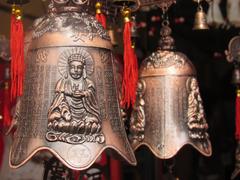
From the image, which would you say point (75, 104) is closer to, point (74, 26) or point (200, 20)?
point (74, 26)

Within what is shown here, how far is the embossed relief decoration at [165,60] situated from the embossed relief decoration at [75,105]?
35.4 inches

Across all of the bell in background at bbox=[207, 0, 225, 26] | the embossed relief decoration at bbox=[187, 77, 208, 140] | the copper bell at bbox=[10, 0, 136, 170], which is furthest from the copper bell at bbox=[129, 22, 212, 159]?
the copper bell at bbox=[10, 0, 136, 170]

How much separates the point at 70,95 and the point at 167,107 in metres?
0.95

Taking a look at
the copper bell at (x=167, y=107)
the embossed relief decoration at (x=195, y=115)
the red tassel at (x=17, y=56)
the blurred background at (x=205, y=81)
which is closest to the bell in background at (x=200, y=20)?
the copper bell at (x=167, y=107)

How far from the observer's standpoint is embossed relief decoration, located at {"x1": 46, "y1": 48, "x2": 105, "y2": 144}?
1.91 meters

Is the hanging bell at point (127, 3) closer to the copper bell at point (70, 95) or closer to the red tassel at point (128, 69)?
the red tassel at point (128, 69)

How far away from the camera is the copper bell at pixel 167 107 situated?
2.72 metres

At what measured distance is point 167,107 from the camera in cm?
281

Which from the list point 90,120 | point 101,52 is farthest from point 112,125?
point 101,52

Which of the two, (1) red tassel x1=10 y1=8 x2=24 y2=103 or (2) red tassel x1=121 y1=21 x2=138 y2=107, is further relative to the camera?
(2) red tassel x1=121 y1=21 x2=138 y2=107

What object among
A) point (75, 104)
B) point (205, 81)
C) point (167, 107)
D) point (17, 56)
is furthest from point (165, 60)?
point (205, 81)

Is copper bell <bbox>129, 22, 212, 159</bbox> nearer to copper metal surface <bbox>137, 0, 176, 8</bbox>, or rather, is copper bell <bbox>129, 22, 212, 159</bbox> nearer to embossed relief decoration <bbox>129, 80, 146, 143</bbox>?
embossed relief decoration <bbox>129, 80, 146, 143</bbox>

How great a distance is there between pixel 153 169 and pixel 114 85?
68.8 inches

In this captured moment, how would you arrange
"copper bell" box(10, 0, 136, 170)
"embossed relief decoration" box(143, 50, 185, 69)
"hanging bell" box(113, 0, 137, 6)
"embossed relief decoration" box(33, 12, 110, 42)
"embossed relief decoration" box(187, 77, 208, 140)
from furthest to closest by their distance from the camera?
"embossed relief decoration" box(143, 50, 185, 69) < "embossed relief decoration" box(187, 77, 208, 140) < "hanging bell" box(113, 0, 137, 6) < "embossed relief decoration" box(33, 12, 110, 42) < "copper bell" box(10, 0, 136, 170)
